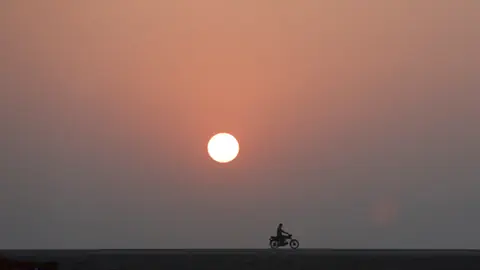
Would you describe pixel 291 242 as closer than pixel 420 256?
No

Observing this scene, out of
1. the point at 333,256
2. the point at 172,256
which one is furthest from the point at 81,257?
the point at 333,256

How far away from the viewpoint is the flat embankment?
4996 millimetres

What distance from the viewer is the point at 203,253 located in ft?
16.9

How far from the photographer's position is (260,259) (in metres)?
5.07

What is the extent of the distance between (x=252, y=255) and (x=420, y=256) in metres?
1.68

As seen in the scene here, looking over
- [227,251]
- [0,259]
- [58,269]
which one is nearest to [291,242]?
[227,251]

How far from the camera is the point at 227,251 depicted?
5.28m

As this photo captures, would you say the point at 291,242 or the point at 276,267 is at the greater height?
the point at 291,242

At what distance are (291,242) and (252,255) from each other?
2.80m

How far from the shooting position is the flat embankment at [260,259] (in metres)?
5.00

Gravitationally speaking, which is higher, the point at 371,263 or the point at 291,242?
the point at 291,242

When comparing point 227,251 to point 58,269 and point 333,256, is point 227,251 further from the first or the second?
point 58,269

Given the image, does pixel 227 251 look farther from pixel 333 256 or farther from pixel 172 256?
pixel 333 256

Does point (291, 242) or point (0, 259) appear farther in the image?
point (291, 242)
